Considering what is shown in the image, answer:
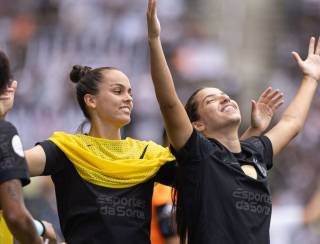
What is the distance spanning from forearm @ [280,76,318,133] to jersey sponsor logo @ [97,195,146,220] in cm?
117

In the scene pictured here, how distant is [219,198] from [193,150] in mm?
269

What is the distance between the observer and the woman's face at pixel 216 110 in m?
5.34

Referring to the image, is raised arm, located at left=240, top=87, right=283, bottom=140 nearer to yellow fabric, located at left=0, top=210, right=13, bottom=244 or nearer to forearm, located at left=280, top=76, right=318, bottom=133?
forearm, located at left=280, top=76, right=318, bottom=133

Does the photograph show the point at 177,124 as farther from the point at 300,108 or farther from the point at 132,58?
the point at 132,58

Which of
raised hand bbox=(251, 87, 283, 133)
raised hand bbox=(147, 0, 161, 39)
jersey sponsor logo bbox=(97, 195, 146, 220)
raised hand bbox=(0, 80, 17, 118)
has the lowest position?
jersey sponsor logo bbox=(97, 195, 146, 220)

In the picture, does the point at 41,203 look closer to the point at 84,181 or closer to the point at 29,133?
the point at 29,133

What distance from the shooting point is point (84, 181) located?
204 inches

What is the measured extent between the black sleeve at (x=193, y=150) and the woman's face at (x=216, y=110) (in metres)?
0.21

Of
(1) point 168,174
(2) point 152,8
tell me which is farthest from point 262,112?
(2) point 152,8

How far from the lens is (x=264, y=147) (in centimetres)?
561

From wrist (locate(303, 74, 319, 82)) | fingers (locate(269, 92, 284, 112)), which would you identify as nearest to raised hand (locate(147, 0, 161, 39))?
fingers (locate(269, 92, 284, 112))

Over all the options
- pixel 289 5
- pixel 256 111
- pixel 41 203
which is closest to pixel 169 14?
pixel 289 5

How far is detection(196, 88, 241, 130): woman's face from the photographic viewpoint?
534 cm

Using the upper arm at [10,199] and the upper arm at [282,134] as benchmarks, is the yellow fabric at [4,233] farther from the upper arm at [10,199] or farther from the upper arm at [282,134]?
the upper arm at [282,134]
